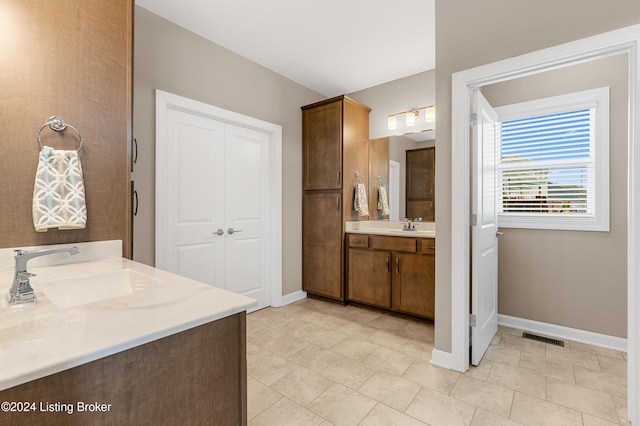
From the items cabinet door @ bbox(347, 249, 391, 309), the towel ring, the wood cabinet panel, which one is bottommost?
cabinet door @ bbox(347, 249, 391, 309)

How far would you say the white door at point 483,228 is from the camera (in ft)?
7.11

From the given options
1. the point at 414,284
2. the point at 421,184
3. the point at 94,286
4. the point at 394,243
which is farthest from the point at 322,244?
the point at 94,286

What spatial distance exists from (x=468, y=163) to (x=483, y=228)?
555 millimetres

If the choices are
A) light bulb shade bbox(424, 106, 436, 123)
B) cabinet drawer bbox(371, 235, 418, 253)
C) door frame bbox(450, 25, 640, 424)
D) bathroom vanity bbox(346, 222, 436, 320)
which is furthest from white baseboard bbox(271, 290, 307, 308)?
light bulb shade bbox(424, 106, 436, 123)

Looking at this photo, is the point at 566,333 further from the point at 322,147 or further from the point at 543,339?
the point at 322,147

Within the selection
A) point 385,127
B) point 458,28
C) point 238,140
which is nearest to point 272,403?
point 238,140

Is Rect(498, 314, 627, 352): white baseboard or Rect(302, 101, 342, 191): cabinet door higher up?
Rect(302, 101, 342, 191): cabinet door

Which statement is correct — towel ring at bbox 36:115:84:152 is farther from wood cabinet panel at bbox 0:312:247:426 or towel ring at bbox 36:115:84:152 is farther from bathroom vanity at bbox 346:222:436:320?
bathroom vanity at bbox 346:222:436:320

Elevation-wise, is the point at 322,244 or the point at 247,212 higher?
the point at 247,212

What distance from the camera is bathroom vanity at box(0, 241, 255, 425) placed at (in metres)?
0.57

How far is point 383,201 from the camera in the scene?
375 centimetres

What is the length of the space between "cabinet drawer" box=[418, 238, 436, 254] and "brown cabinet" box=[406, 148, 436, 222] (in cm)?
52

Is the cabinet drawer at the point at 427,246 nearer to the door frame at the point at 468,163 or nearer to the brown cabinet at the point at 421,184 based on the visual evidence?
the brown cabinet at the point at 421,184

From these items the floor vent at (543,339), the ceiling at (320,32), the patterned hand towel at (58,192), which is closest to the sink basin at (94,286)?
the patterned hand towel at (58,192)
